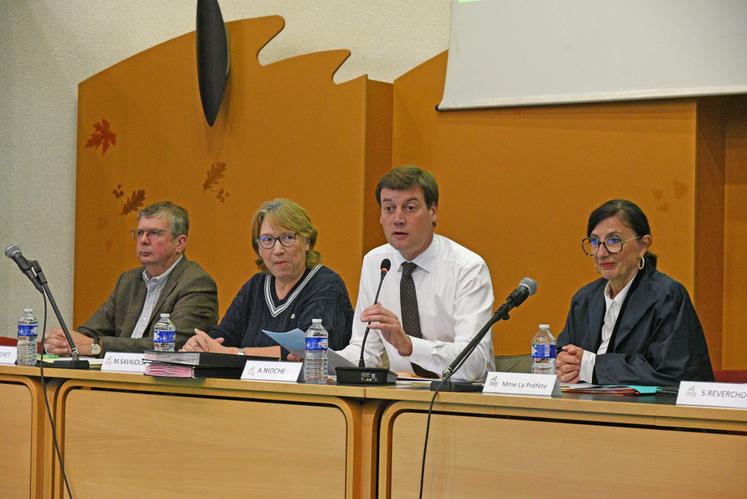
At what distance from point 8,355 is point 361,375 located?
3.88 feet

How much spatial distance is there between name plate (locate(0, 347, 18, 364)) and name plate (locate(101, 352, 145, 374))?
1.06ft

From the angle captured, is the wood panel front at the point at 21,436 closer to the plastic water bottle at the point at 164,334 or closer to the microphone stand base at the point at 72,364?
the microphone stand base at the point at 72,364

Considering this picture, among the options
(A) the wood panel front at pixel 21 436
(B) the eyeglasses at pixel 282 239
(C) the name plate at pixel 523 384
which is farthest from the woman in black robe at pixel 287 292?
(C) the name plate at pixel 523 384

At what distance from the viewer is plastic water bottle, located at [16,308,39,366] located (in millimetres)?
2814

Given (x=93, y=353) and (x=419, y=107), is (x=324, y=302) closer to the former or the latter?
(x=93, y=353)

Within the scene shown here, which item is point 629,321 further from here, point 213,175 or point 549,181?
point 213,175

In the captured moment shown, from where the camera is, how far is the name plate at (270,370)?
93.4 inches

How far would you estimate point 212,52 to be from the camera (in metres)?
5.00

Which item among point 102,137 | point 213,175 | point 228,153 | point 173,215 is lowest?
point 173,215

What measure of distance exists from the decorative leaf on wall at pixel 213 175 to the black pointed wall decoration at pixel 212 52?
24 cm

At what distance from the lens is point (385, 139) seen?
4.71 m

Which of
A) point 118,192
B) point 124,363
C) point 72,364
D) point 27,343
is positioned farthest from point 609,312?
point 118,192

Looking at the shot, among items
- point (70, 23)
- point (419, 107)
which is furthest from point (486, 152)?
point (70, 23)

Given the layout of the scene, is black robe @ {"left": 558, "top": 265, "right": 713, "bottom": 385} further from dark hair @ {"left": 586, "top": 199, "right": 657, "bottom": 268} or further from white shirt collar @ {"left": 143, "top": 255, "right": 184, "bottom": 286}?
white shirt collar @ {"left": 143, "top": 255, "right": 184, "bottom": 286}
